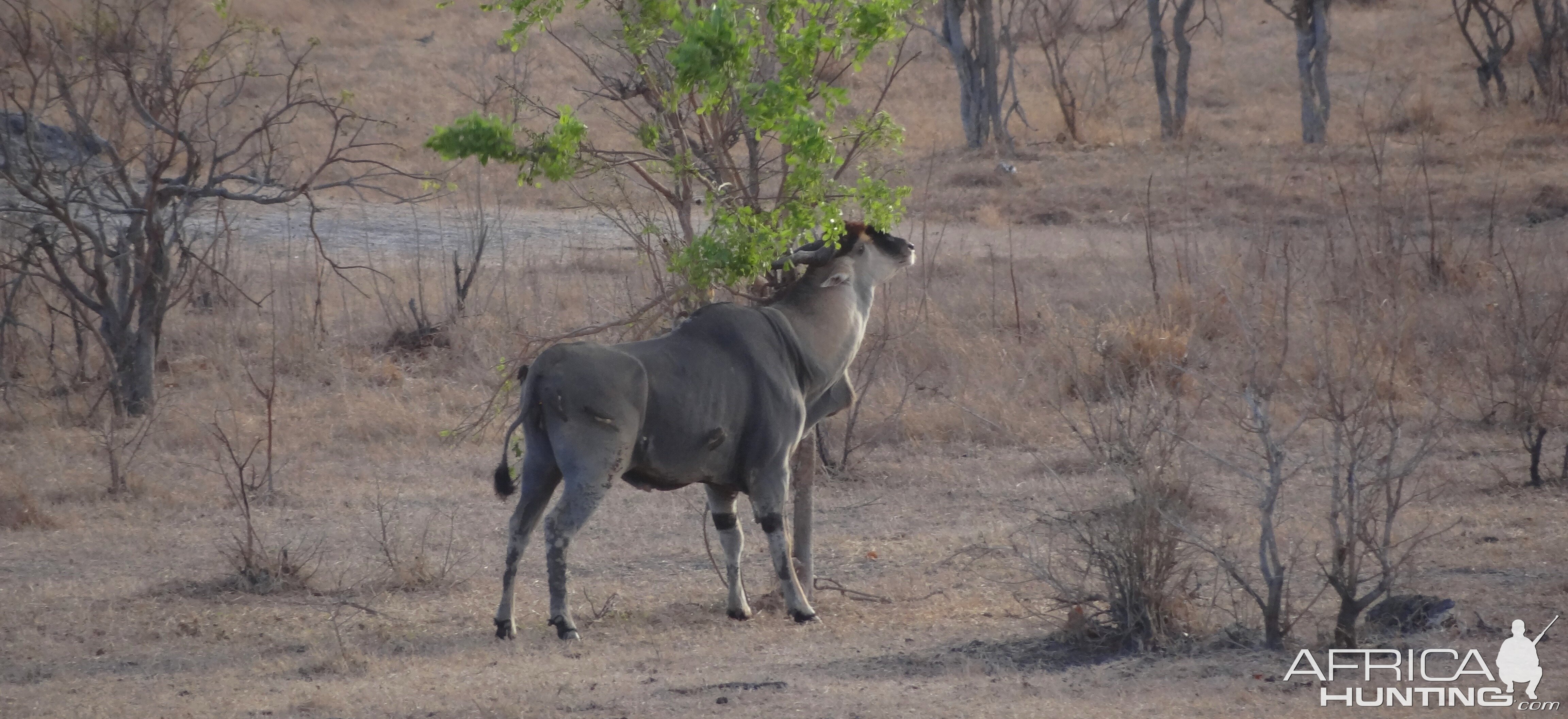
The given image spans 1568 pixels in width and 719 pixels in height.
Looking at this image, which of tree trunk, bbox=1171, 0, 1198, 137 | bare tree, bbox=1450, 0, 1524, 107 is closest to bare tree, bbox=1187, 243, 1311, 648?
tree trunk, bbox=1171, 0, 1198, 137

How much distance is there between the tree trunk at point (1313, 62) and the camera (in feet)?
79.0

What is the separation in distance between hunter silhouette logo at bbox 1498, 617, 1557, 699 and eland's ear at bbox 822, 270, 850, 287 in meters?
3.24

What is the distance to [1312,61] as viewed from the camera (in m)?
24.4

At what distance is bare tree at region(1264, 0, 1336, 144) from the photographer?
2409 centimetres

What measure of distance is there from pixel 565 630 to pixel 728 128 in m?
2.59

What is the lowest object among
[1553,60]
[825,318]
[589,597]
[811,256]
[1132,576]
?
[589,597]

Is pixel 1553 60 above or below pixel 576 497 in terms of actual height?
above

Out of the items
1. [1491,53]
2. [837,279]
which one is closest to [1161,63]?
[1491,53]

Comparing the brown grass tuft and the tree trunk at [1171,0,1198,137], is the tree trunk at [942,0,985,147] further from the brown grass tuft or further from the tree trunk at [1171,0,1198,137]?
the brown grass tuft

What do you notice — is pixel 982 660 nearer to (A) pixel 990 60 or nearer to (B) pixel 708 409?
(B) pixel 708 409

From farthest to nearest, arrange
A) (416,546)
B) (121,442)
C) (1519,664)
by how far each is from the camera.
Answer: (121,442) < (416,546) < (1519,664)

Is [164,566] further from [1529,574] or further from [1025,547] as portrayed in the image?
[1529,574]

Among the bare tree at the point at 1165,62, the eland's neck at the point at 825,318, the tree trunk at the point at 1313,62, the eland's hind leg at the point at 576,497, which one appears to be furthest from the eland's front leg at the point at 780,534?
the bare tree at the point at 1165,62

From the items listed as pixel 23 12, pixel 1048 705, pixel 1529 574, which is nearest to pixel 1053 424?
pixel 1529 574
